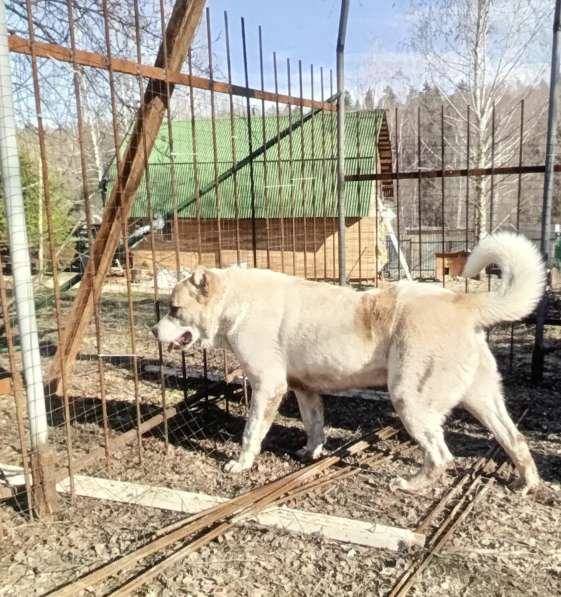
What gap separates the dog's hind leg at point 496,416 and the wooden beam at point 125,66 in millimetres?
3206

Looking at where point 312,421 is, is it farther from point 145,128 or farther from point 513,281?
point 145,128

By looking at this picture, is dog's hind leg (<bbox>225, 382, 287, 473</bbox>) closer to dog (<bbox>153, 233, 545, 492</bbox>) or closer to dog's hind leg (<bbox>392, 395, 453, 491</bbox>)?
dog (<bbox>153, 233, 545, 492</bbox>)

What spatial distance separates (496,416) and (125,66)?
3766mm

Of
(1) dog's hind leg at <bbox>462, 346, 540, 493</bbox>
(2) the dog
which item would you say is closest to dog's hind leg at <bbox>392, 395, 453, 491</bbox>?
(2) the dog

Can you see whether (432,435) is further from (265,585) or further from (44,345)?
(44,345)

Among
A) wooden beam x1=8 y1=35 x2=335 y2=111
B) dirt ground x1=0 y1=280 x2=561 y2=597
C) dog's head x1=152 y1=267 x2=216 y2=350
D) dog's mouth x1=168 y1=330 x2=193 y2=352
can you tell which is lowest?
dirt ground x1=0 y1=280 x2=561 y2=597

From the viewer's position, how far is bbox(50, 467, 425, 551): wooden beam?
12.1 ft

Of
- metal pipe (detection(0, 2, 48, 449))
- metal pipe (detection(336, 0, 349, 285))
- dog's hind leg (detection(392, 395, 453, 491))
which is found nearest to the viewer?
metal pipe (detection(0, 2, 48, 449))

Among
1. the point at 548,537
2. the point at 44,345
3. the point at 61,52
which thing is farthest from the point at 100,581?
the point at 44,345

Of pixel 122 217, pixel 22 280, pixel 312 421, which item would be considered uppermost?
pixel 122 217

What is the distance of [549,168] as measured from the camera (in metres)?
6.57

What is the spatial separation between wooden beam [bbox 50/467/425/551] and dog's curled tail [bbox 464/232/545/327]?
163cm

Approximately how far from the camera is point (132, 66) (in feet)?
13.9

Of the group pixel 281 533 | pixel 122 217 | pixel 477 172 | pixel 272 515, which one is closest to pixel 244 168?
pixel 477 172
